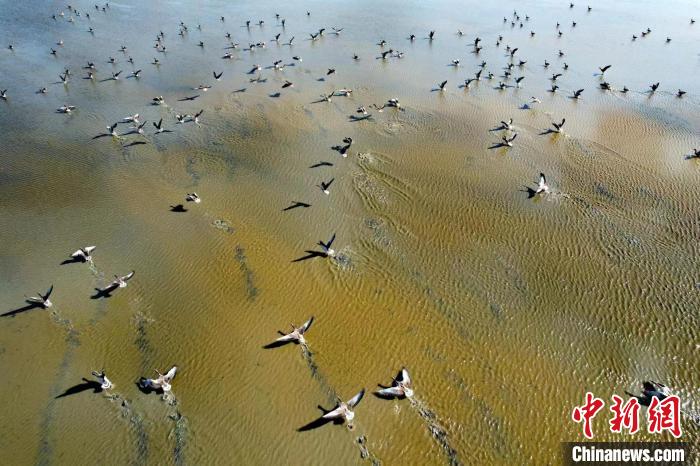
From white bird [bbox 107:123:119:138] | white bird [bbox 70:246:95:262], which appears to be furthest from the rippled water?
white bird [bbox 107:123:119:138]

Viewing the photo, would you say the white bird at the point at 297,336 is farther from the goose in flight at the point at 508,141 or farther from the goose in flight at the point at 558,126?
the goose in flight at the point at 558,126

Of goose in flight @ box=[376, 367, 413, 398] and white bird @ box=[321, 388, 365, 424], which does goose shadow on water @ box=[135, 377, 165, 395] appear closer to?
white bird @ box=[321, 388, 365, 424]

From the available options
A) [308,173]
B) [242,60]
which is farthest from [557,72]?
[242,60]

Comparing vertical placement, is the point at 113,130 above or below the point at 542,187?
above

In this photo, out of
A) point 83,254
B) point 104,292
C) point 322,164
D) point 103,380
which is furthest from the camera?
point 322,164

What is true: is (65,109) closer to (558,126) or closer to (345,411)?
(345,411)

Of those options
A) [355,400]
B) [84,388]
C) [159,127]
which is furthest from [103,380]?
[159,127]

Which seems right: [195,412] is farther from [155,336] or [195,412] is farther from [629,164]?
[629,164]
